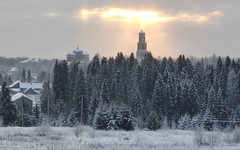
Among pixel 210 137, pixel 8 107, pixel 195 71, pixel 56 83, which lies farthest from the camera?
pixel 195 71

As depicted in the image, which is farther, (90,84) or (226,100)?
(90,84)

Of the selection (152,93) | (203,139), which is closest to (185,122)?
(152,93)

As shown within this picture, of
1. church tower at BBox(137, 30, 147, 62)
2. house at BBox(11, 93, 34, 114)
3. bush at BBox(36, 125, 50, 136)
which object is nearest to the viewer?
bush at BBox(36, 125, 50, 136)

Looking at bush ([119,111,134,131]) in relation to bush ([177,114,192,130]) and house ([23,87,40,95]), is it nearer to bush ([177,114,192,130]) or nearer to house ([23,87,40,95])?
bush ([177,114,192,130])

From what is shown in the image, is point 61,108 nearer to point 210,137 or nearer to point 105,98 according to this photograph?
point 105,98

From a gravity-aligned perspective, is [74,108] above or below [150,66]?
below

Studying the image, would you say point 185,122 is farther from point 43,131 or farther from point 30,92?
point 30,92

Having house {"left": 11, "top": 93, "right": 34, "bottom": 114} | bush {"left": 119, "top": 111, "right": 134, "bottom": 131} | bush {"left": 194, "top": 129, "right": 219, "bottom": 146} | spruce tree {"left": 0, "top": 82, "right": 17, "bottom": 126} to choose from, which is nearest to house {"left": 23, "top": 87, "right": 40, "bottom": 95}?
house {"left": 11, "top": 93, "right": 34, "bottom": 114}

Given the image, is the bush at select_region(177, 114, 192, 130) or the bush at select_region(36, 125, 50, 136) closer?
the bush at select_region(36, 125, 50, 136)

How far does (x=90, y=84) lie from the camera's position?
78188 mm

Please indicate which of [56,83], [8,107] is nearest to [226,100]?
[56,83]

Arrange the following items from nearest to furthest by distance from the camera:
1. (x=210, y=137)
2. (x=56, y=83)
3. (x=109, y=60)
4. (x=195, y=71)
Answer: (x=210, y=137), (x=56, y=83), (x=195, y=71), (x=109, y=60)

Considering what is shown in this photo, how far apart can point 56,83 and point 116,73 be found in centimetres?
1098

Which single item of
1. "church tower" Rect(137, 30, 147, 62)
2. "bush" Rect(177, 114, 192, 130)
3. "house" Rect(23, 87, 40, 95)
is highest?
"church tower" Rect(137, 30, 147, 62)
